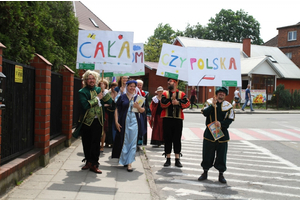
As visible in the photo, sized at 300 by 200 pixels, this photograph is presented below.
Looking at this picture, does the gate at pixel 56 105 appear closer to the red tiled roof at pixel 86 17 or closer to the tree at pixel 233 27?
the red tiled roof at pixel 86 17

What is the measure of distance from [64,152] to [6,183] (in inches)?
132

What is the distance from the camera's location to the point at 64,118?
8469 mm

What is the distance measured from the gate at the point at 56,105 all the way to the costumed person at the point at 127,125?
1.75 metres

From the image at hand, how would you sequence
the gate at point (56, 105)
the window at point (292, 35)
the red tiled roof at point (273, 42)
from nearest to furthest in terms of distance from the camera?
the gate at point (56, 105)
the window at point (292, 35)
the red tiled roof at point (273, 42)

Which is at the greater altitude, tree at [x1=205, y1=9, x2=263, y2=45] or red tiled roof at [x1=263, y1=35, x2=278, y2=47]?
tree at [x1=205, y1=9, x2=263, y2=45]

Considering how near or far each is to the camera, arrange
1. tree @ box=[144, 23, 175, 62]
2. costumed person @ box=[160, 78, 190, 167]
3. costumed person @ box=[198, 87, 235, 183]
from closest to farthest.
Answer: costumed person @ box=[198, 87, 235, 183] → costumed person @ box=[160, 78, 190, 167] → tree @ box=[144, 23, 175, 62]

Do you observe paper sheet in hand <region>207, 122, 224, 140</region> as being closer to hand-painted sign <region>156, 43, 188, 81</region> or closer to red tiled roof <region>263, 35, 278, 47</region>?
hand-painted sign <region>156, 43, 188, 81</region>

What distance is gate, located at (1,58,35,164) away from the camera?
→ 4824 mm

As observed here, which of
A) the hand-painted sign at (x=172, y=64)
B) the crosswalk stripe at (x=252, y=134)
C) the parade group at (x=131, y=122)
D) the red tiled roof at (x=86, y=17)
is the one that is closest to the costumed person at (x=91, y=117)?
the parade group at (x=131, y=122)

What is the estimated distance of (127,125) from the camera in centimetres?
659

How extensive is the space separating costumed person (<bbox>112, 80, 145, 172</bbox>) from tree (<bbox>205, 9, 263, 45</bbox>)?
66823mm

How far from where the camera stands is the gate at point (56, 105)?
7418 mm

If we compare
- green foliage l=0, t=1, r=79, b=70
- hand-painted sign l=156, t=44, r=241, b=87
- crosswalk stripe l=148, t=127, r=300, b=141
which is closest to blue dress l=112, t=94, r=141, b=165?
hand-painted sign l=156, t=44, r=241, b=87

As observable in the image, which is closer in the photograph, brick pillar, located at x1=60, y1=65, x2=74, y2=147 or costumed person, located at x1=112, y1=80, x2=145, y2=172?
costumed person, located at x1=112, y1=80, x2=145, y2=172
